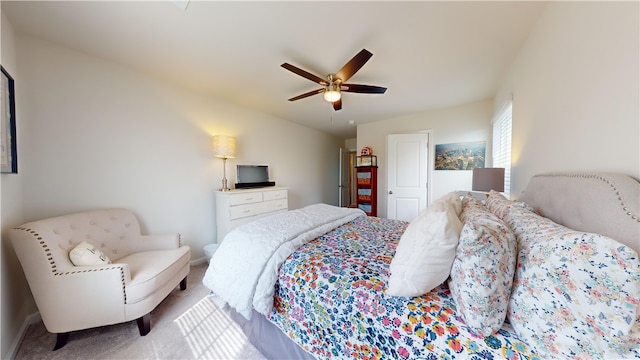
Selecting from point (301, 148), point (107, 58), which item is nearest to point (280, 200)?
point (301, 148)

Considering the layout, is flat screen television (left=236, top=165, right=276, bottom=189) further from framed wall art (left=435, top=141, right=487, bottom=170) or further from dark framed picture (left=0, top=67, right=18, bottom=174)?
framed wall art (left=435, top=141, right=487, bottom=170)

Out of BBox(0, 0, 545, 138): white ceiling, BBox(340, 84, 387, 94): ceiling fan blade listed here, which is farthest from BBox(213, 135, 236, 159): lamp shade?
BBox(340, 84, 387, 94): ceiling fan blade

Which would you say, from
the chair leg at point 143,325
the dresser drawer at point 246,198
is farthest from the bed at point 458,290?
the dresser drawer at point 246,198

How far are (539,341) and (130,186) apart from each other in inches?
127

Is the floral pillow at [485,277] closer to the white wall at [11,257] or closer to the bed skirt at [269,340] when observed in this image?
the bed skirt at [269,340]

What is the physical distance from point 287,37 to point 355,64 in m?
A: 0.61

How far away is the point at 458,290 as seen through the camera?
2.55 ft

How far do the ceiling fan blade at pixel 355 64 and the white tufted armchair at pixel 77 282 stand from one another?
230cm

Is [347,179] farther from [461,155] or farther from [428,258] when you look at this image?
[428,258]

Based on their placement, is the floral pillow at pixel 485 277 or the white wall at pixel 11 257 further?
the white wall at pixel 11 257

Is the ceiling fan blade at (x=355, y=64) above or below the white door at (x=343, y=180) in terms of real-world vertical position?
above

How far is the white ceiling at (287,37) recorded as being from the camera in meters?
1.40

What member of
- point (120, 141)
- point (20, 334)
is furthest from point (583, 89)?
point (20, 334)

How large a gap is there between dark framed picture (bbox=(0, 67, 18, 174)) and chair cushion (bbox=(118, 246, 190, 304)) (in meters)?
1.01
